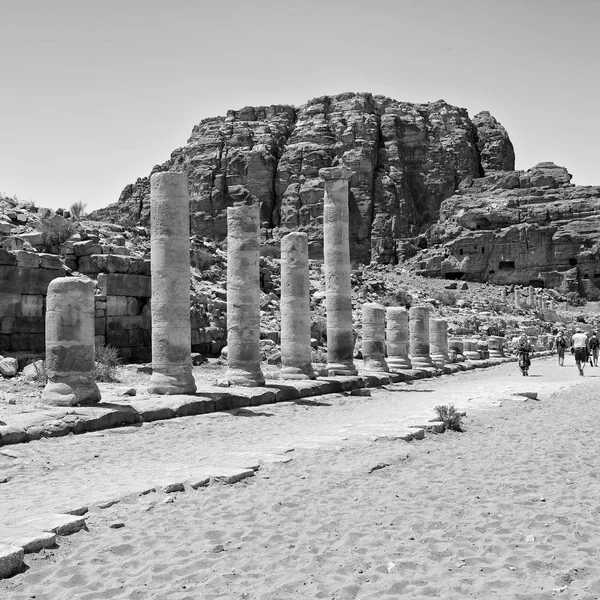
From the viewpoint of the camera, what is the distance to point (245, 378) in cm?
1780

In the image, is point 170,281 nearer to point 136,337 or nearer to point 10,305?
point 10,305

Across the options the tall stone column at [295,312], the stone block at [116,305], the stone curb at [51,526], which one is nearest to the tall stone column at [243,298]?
the tall stone column at [295,312]

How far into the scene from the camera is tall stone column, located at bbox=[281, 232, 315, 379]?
20234 mm

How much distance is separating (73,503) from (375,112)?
10981cm

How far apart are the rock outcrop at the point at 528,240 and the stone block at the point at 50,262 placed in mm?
65722

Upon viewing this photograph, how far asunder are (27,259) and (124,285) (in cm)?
333

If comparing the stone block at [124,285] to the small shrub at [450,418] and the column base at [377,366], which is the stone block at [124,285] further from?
the small shrub at [450,418]

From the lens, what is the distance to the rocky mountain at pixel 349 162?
105m

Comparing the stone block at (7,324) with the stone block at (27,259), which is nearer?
the stone block at (7,324)

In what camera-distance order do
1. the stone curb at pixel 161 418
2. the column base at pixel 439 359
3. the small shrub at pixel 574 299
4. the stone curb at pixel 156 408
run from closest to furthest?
the stone curb at pixel 161 418 → the stone curb at pixel 156 408 → the column base at pixel 439 359 → the small shrub at pixel 574 299

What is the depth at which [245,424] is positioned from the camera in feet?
45.0

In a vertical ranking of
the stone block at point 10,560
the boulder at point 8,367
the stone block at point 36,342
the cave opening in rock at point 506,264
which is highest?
the cave opening in rock at point 506,264

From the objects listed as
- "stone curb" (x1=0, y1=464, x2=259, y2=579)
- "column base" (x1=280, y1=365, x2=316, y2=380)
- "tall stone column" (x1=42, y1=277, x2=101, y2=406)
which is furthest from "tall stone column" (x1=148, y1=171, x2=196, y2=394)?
"stone curb" (x1=0, y1=464, x2=259, y2=579)

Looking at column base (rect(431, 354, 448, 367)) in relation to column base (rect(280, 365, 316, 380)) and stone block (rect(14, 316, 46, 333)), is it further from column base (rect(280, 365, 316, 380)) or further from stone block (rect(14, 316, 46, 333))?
stone block (rect(14, 316, 46, 333))
